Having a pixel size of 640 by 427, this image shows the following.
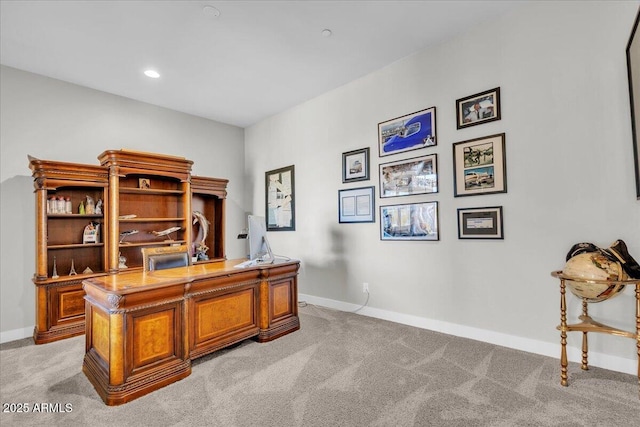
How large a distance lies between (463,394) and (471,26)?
330 cm

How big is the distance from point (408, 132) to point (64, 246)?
13.8 ft

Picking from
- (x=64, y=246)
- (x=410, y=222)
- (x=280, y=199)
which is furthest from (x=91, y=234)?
(x=410, y=222)

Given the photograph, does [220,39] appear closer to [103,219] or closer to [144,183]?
[144,183]

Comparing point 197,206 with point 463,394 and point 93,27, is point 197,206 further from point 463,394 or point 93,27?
point 463,394

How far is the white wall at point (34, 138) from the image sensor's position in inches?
137

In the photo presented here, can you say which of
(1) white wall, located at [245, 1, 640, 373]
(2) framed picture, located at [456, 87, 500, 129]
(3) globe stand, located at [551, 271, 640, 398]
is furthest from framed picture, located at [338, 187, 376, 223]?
(3) globe stand, located at [551, 271, 640, 398]

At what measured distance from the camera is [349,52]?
11.4ft

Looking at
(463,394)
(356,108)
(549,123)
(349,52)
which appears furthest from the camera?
(356,108)

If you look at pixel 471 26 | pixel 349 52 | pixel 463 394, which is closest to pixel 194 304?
pixel 463 394

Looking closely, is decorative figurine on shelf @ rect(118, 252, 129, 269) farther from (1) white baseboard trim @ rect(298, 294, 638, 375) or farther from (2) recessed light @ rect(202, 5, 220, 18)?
(2) recessed light @ rect(202, 5, 220, 18)

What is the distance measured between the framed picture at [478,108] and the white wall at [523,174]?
6cm

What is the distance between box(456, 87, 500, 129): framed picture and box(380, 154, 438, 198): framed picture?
1.50ft

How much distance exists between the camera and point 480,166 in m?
3.03

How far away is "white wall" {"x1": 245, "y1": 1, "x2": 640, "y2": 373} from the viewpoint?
239 centimetres
